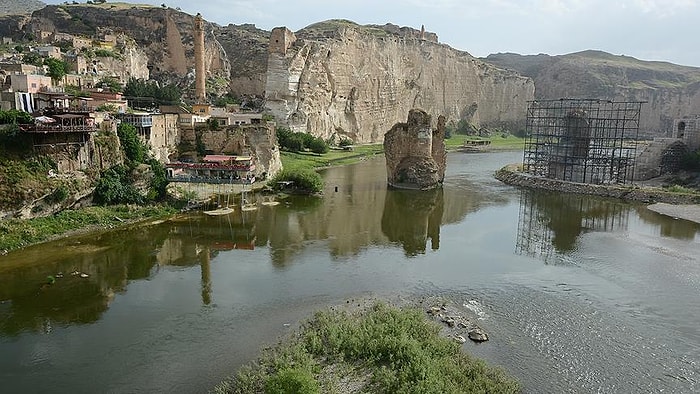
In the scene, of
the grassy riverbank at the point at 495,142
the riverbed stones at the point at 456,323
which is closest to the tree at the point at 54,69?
the riverbed stones at the point at 456,323

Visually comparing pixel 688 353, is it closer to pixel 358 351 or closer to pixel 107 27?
pixel 358 351

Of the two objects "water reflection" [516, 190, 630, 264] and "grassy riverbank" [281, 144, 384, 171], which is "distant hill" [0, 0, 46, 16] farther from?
"water reflection" [516, 190, 630, 264]

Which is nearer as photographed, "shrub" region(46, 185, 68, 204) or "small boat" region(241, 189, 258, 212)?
"shrub" region(46, 185, 68, 204)

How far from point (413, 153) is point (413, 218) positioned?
329 inches

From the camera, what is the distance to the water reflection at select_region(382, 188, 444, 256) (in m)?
22.5

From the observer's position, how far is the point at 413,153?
34.3 m

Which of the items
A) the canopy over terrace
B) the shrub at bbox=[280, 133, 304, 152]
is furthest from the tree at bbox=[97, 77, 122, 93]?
the shrub at bbox=[280, 133, 304, 152]

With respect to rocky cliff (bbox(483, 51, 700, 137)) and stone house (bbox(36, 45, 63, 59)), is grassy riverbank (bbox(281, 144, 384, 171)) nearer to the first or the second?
stone house (bbox(36, 45, 63, 59))

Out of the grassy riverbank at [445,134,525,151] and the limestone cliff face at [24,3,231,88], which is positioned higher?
the limestone cliff face at [24,3,231,88]

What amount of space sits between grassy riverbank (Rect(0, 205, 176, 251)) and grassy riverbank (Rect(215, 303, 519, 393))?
1169 cm

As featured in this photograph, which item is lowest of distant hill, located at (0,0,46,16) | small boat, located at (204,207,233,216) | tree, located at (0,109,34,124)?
small boat, located at (204,207,233,216)

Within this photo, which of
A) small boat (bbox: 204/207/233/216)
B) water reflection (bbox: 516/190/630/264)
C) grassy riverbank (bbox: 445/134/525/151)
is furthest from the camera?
grassy riverbank (bbox: 445/134/525/151)

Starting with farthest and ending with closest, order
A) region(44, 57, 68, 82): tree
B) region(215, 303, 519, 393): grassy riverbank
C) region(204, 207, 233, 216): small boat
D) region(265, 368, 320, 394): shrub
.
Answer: region(44, 57, 68, 82): tree → region(204, 207, 233, 216): small boat → region(215, 303, 519, 393): grassy riverbank → region(265, 368, 320, 394): shrub

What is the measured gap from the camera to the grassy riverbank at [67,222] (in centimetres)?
1847
